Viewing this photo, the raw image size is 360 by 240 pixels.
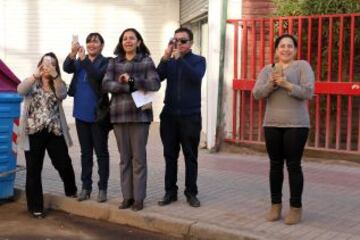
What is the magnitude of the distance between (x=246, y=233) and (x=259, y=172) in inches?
118

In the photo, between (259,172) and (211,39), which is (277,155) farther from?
(211,39)

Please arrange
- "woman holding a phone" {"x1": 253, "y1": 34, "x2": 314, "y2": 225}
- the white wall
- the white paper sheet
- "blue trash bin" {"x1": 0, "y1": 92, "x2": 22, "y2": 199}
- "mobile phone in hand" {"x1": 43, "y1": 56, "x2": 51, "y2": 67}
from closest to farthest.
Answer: "woman holding a phone" {"x1": 253, "y1": 34, "x2": 314, "y2": 225}, the white paper sheet, "mobile phone in hand" {"x1": 43, "y1": 56, "x2": 51, "y2": 67}, "blue trash bin" {"x1": 0, "y1": 92, "x2": 22, "y2": 199}, the white wall

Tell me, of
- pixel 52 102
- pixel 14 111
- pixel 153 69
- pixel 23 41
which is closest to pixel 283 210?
pixel 153 69

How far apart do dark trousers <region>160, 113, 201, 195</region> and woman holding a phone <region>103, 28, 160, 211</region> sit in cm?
27

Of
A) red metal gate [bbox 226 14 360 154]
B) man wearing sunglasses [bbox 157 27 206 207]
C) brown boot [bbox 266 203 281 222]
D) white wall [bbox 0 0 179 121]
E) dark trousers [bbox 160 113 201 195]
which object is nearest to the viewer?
brown boot [bbox 266 203 281 222]

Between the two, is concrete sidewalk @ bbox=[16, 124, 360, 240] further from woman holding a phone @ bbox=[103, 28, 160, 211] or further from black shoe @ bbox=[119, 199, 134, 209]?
woman holding a phone @ bbox=[103, 28, 160, 211]

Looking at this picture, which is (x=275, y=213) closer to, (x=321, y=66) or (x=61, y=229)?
(x=61, y=229)

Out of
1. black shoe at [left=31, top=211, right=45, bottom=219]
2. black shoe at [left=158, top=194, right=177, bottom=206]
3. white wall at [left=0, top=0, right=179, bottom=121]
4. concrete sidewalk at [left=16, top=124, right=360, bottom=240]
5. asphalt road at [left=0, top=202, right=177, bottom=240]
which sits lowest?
asphalt road at [left=0, top=202, right=177, bottom=240]

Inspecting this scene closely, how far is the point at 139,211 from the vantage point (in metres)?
6.58

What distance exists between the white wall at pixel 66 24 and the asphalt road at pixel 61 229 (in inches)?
302

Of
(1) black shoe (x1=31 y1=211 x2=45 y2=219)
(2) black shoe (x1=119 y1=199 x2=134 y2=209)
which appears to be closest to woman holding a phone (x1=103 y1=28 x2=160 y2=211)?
(2) black shoe (x1=119 y1=199 x2=134 y2=209)

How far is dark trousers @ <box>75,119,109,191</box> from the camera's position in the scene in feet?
22.2

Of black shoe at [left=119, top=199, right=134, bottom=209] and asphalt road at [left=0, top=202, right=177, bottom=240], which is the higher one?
black shoe at [left=119, top=199, right=134, bottom=209]

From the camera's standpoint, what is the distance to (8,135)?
23.6 ft
